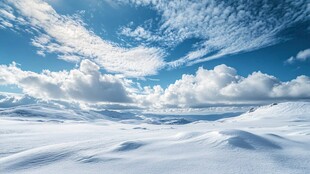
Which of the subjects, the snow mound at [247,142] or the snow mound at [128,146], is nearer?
→ the snow mound at [247,142]

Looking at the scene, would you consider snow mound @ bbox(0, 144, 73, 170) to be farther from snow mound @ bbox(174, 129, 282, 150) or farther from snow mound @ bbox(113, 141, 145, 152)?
snow mound @ bbox(174, 129, 282, 150)

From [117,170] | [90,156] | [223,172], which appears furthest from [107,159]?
[223,172]

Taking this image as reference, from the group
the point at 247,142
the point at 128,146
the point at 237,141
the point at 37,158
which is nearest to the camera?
the point at 37,158

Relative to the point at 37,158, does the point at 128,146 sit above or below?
above

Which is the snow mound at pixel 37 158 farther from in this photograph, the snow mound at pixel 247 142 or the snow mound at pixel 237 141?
the snow mound at pixel 247 142

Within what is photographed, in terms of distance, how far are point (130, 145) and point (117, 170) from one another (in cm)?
440

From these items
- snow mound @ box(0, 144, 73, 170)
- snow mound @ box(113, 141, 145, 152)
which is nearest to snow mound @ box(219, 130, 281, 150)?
snow mound @ box(113, 141, 145, 152)

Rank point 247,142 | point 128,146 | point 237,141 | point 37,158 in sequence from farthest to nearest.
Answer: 1. point 128,146
2. point 247,142
3. point 237,141
4. point 37,158

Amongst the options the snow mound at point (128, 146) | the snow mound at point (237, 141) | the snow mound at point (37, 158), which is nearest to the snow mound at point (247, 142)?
the snow mound at point (237, 141)

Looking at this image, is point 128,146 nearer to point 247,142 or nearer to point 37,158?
point 37,158

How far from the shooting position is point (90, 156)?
34.6 feet

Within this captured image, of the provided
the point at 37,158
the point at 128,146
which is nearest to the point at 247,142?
the point at 128,146

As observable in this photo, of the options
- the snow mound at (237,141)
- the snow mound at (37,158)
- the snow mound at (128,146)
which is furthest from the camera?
the snow mound at (128,146)

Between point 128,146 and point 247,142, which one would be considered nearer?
point 247,142
